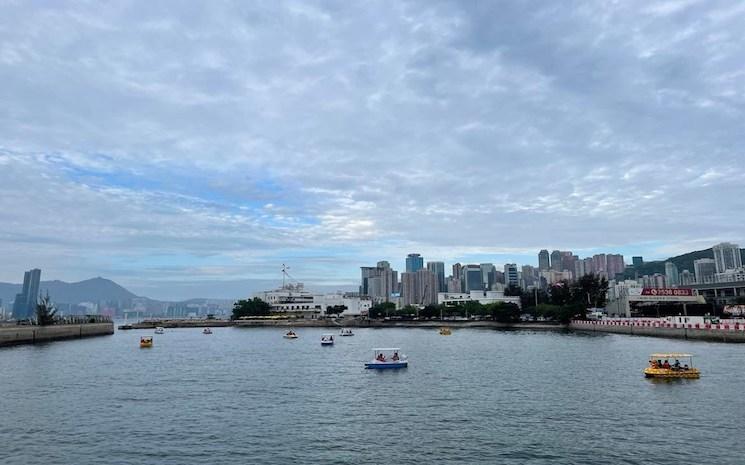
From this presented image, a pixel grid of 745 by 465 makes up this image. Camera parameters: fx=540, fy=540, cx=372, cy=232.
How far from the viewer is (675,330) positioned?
315 feet

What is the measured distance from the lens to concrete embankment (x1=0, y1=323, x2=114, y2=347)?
94750 millimetres

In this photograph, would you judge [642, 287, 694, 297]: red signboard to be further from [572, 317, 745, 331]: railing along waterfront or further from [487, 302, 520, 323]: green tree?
[487, 302, 520, 323]: green tree

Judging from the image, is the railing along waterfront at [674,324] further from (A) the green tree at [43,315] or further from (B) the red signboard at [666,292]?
(A) the green tree at [43,315]

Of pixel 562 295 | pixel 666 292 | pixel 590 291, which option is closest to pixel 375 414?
pixel 666 292

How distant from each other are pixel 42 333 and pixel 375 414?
96.5 m

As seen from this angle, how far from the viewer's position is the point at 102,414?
35.0m

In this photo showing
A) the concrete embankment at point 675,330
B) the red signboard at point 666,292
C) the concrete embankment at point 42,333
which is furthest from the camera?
the red signboard at point 666,292

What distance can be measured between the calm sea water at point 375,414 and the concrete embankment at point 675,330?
80.3ft

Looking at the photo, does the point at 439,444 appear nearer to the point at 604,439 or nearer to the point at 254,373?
the point at 604,439

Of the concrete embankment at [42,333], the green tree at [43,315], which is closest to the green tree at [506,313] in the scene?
the concrete embankment at [42,333]

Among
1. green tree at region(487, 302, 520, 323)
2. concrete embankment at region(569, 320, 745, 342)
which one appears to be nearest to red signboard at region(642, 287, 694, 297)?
concrete embankment at region(569, 320, 745, 342)

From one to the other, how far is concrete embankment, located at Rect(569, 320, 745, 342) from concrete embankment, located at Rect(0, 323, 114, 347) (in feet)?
379

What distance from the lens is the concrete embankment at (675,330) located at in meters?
80.8

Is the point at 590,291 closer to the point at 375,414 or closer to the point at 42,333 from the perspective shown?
the point at 42,333
